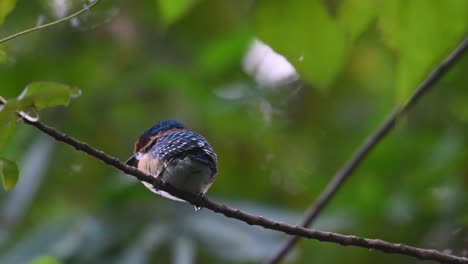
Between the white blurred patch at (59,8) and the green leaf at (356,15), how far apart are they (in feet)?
9.83

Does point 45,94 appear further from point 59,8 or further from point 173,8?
point 59,8

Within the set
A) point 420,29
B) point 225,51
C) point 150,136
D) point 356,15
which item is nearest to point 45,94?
point 356,15

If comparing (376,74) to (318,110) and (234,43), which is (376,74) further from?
(234,43)

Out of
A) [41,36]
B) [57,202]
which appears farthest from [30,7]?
[57,202]

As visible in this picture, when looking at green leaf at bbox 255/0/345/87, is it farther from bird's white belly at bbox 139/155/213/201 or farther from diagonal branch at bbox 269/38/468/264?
diagonal branch at bbox 269/38/468/264

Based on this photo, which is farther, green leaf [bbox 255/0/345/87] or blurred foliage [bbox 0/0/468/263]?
blurred foliage [bbox 0/0/468/263]

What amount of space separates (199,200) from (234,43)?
2.64 m

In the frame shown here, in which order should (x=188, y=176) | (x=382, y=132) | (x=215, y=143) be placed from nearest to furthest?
(x=188, y=176) → (x=382, y=132) → (x=215, y=143)

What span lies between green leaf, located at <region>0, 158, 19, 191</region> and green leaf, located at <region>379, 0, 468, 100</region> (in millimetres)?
909

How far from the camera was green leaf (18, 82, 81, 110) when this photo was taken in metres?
1.42

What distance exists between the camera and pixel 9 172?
61.9 inches

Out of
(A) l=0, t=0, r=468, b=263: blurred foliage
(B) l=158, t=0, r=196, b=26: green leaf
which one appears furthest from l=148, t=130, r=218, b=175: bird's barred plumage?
(A) l=0, t=0, r=468, b=263: blurred foliage

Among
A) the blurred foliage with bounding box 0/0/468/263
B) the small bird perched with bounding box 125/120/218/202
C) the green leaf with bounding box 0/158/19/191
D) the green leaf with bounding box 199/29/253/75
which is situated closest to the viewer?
the green leaf with bounding box 0/158/19/191

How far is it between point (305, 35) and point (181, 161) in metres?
0.49
